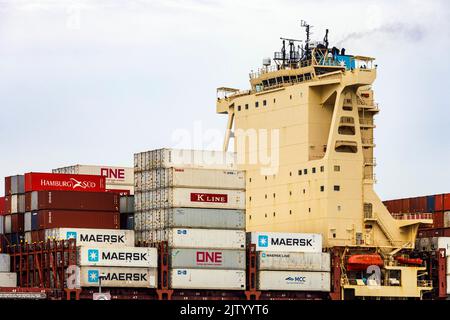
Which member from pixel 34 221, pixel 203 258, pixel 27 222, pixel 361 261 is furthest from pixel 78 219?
pixel 361 261

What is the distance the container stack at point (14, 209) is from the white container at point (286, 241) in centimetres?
1477

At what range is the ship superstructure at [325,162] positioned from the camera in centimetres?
8281

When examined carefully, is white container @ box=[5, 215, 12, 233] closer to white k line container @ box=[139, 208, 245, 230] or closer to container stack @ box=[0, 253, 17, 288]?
container stack @ box=[0, 253, 17, 288]

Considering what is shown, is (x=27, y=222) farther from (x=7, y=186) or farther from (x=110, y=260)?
(x=110, y=260)

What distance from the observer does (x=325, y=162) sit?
82562 millimetres

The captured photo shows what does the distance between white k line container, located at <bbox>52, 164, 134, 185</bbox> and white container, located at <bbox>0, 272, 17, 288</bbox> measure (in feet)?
37.2

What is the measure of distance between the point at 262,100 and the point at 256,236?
13585 mm

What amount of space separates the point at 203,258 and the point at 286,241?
6.71 meters

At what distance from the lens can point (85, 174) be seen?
282 ft

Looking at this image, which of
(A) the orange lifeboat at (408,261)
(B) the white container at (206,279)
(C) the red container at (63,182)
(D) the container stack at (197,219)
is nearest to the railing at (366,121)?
(A) the orange lifeboat at (408,261)

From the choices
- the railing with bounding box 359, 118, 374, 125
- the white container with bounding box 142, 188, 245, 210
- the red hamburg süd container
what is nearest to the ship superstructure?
the railing with bounding box 359, 118, 374, 125

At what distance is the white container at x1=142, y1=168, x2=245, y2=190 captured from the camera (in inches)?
2936

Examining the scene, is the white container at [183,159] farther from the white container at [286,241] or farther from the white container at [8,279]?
the white container at [8,279]
